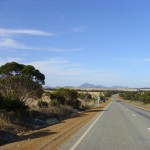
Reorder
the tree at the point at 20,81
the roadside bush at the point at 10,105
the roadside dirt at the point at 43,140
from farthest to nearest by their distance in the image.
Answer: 1. the tree at the point at 20,81
2. the roadside bush at the point at 10,105
3. the roadside dirt at the point at 43,140

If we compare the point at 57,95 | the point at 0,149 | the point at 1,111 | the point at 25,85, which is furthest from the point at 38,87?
the point at 0,149

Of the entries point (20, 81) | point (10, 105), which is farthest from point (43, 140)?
point (20, 81)

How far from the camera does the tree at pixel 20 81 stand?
32312 mm

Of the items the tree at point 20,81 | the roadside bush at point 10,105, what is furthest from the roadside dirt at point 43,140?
the tree at point 20,81

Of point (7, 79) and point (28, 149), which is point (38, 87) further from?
point (28, 149)

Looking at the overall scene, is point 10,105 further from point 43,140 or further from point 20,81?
point 43,140

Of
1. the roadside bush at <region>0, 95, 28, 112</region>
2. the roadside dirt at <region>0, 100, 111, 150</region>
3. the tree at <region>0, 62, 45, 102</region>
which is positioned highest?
the tree at <region>0, 62, 45, 102</region>

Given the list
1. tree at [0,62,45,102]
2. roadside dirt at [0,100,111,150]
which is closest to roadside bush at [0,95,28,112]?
tree at [0,62,45,102]

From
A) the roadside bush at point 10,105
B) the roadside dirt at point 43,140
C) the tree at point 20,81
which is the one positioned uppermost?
the tree at point 20,81

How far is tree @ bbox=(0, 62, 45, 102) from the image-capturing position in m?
32.3

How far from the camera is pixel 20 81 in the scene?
3253 cm

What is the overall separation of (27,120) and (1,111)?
3030 millimetres

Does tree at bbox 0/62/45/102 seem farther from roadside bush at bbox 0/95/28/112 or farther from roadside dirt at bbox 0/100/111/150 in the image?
roadside dirt at bbox 0/100/111/150

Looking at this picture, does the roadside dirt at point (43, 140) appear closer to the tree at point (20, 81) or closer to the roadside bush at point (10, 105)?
the roadside bush at point (10, 105)
